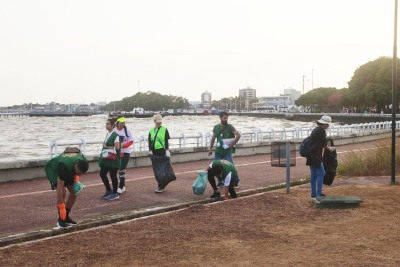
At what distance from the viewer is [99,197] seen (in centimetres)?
1064

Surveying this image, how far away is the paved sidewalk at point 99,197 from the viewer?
27.5ft

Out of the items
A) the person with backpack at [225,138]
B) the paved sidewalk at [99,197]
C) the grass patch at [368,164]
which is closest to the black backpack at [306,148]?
the person with backpack at [225,138]

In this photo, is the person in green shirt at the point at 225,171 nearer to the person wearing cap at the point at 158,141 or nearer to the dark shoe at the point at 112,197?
the person wearing cap at the point at 158,141

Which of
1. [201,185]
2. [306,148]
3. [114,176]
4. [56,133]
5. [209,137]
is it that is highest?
[306,148]

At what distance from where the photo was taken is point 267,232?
759 cm

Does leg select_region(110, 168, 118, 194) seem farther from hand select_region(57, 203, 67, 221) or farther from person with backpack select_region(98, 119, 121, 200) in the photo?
hand select_region(57, 203, 67, 221)

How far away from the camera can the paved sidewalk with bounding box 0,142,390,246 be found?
330 inches

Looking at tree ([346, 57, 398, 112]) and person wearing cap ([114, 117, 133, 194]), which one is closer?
person wearing cap ([114, 117, 133, 194])

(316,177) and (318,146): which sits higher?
(318,146)

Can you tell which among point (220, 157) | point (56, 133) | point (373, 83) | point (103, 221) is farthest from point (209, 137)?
point (373, 83)

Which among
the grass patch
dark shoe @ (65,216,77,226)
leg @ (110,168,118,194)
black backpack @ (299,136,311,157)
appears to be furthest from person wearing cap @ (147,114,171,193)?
the grass patch

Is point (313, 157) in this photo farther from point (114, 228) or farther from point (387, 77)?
point (387, 77)

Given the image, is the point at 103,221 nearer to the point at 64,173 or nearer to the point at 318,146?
the point at 64,173

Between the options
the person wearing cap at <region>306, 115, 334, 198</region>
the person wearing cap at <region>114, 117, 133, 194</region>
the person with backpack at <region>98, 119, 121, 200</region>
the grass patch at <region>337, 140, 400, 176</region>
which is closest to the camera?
the person wearing cap at <region>306, 115, 334, 198</region>
